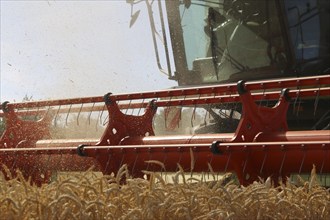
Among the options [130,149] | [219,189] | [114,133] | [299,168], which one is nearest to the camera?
[219,189]

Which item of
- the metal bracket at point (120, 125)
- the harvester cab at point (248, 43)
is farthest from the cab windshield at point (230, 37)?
the metal bracket at point (120, 125)

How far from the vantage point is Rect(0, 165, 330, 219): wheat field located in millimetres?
1860

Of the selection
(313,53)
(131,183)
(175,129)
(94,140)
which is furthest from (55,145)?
(131,183)

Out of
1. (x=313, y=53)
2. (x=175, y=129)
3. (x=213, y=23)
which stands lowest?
(x=175, y=129)

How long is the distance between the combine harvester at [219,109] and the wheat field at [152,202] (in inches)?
44.6

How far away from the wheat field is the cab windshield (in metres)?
3.60

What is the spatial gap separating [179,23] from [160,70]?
470 millimetres

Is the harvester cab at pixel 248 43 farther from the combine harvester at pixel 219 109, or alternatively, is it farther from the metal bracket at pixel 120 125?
the metal bracket at pixel 120 125

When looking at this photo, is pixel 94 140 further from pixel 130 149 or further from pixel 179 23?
pixel 179 23

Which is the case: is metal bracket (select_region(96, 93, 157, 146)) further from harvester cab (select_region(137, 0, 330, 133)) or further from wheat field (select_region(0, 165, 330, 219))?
wheat field (select_region(0, 165, 330, 219))

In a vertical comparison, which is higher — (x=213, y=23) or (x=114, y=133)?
(x=213, y=23)

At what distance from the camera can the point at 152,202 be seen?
1897 millimetres

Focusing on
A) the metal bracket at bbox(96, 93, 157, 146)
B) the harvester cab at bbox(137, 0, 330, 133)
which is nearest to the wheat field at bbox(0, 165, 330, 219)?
the metal bracket at bbox(96, 93, 157, 146)

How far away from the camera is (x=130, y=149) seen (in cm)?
373
